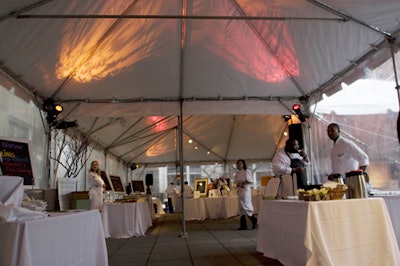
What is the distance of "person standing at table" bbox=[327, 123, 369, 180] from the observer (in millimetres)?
4059

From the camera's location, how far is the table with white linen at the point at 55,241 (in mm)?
1629

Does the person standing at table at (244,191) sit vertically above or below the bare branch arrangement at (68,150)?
below

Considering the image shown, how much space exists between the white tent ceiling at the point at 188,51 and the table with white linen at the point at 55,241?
109 inches

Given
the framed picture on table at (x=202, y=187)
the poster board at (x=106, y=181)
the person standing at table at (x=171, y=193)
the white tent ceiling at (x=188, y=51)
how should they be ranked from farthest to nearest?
the person standing at table at (x=171, y=193), the framed picture on table at (x=202, y=187), the poster board at (x=106, y=181), the white tent ceiling at (x=188, y=51)

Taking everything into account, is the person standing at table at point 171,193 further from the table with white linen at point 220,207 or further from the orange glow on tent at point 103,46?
the orange glow on tent at point 103,46

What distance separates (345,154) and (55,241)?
11.1 feet

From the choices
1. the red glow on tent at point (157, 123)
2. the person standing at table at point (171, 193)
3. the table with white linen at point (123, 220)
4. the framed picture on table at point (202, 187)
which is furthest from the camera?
the person standing at table at point (171, 193)

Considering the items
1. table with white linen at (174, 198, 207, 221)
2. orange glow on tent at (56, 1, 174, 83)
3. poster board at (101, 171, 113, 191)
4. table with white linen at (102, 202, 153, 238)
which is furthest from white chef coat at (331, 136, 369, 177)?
table with white linen at (174, 198, 207, 221)

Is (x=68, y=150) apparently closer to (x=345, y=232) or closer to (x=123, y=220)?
(x=123, y=220)

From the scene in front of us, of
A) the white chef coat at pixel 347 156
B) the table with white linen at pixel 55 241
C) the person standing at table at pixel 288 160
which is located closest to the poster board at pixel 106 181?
the person standing at table at pixel 288 160

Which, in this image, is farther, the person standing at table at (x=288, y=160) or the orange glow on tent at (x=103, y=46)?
the orange glow on tent at (x=103, y=46)

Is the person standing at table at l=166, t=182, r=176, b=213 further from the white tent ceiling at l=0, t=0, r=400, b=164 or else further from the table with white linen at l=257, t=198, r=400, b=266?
the table with white linen at l=257, t=198, r=400, b=266

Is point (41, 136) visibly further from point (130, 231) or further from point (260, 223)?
point (260, 223)

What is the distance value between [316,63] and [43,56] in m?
4.15
